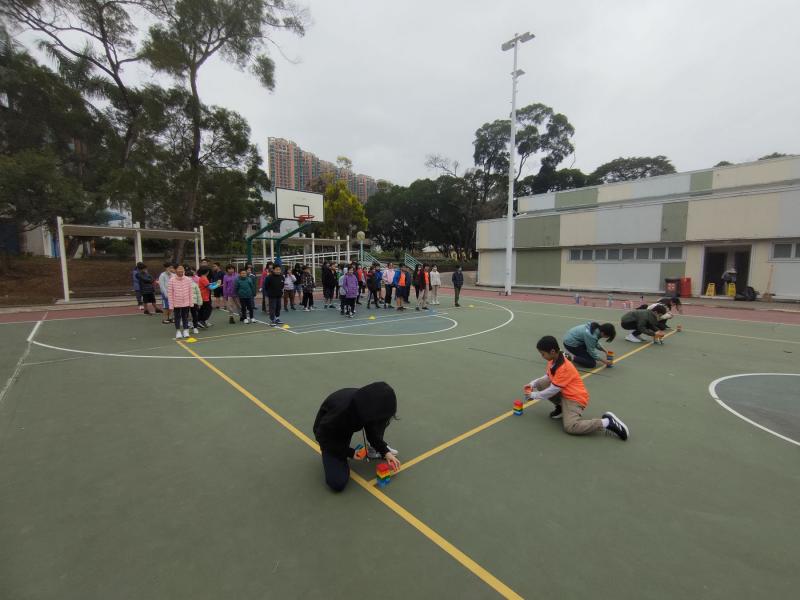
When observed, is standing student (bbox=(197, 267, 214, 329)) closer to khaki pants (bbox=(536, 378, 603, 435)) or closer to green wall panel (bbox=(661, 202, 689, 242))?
khaki pants (bbox=(536, 378, 603, 435))

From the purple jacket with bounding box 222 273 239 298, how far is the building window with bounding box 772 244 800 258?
903 inches

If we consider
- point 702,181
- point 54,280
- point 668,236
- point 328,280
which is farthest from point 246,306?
point 702,181

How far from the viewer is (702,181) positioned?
23.2m

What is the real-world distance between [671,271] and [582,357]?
1760 cm

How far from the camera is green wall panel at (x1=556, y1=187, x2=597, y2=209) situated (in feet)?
89.2

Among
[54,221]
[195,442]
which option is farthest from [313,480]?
[54,221]

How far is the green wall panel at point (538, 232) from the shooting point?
Result: 947 inches

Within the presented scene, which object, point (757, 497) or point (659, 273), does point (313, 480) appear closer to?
point (757, 497)

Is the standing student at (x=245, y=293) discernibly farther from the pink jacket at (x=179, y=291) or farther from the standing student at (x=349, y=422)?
the standing student at (x=349, y=422)

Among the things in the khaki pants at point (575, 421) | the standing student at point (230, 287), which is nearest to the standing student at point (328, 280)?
the standing student at point (230, 287)

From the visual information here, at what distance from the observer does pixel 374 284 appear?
572 inches

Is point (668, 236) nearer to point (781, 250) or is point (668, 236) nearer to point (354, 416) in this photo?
point (781, 250)

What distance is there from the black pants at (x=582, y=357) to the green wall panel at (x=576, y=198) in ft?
80.9

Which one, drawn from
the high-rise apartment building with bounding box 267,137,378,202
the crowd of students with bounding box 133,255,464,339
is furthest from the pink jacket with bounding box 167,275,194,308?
the high-rise apartment building with bounding box 267,137,378,202
